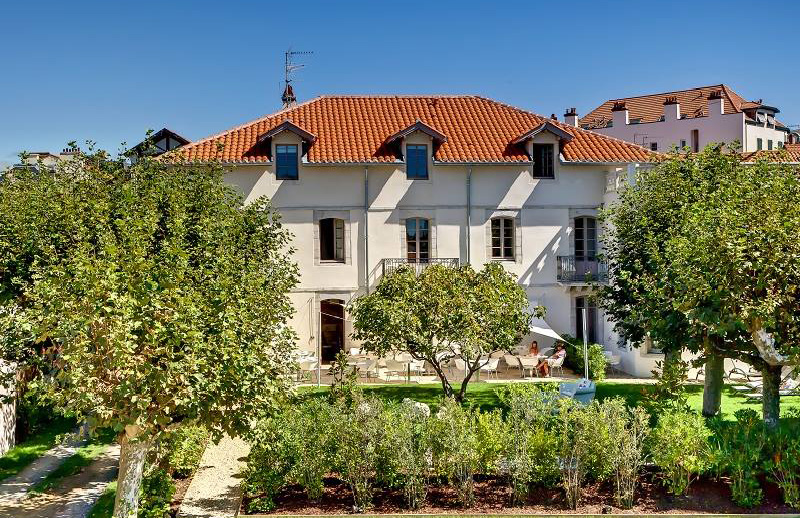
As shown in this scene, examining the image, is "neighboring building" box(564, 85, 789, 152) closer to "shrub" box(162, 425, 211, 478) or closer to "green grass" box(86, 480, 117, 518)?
"shrub" box(162, 425, 211, 478)

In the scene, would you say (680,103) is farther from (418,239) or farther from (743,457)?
(743,457)

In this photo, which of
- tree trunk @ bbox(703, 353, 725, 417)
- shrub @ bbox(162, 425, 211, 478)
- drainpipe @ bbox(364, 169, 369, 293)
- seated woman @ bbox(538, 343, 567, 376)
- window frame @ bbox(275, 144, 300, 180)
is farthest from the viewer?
drainpipe @ bbox(364, 169, 369, 293)

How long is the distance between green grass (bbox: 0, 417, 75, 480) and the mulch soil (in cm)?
591

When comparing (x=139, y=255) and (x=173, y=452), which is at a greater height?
(x=139, y=255)

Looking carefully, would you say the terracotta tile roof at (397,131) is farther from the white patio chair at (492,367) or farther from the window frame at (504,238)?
the white patio chair at (492,367)

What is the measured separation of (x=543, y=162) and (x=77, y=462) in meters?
19.4

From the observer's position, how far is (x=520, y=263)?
29.3 m

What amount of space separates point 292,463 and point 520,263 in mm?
17115

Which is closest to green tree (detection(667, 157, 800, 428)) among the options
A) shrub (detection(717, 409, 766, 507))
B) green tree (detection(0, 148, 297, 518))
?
shrub (detection(717, 409, 766, 507))

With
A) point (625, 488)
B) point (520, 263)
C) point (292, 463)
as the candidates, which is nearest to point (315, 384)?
point (520, 263)

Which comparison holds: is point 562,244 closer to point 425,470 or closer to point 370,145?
point 370,145

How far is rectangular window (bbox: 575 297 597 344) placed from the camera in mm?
29484

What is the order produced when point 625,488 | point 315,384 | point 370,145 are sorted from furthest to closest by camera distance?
1. point 370,145
2. point 315,384
3. point 625,488

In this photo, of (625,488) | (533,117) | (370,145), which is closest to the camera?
(625,488)
